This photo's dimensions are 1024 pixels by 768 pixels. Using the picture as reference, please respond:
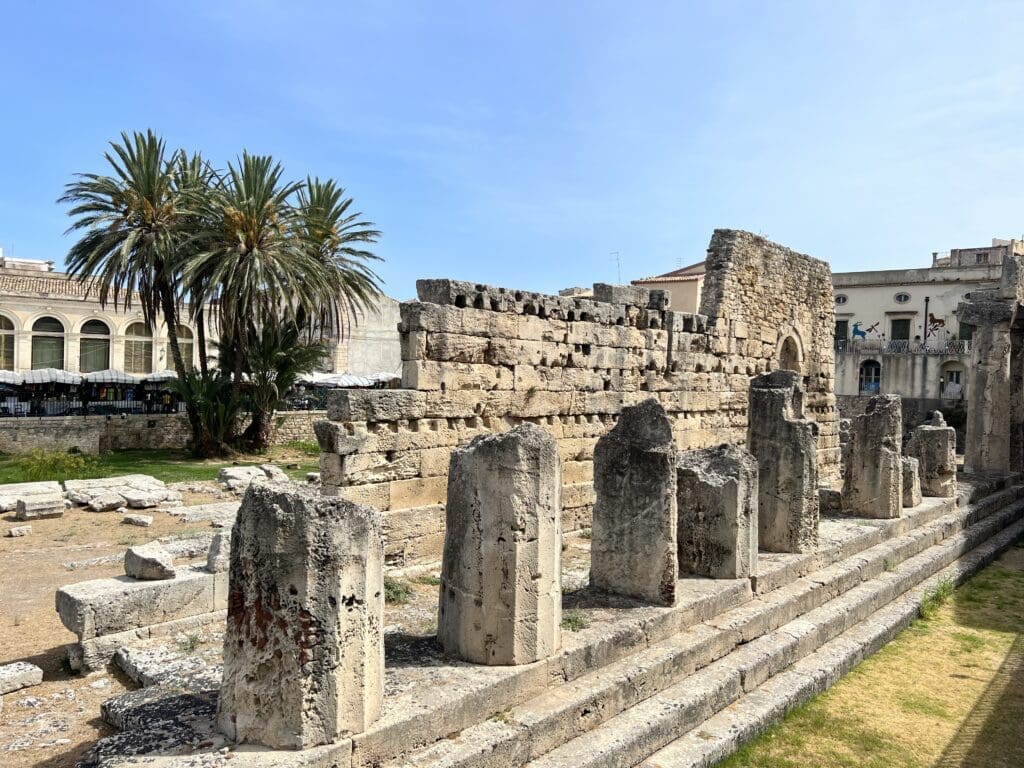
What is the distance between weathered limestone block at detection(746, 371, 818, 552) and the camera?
8023mm

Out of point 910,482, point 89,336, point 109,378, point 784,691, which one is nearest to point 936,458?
point 910,482

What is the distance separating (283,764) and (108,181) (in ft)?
74.2

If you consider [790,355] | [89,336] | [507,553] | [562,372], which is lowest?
[507,553]

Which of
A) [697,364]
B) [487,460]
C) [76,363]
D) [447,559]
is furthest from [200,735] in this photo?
[76,363]

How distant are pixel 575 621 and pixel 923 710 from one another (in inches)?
118

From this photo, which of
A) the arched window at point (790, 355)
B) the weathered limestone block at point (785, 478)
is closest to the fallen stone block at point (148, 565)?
the weathered limestone block at point (785, 478)

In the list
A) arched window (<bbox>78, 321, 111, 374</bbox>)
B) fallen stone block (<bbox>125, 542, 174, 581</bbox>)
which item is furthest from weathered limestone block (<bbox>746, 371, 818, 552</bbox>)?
arched window (<bbox>78, 321, 111, 374</bbox>)

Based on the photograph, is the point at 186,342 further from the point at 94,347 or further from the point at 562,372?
the point at 562,372

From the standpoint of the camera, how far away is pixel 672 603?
599 centimetres

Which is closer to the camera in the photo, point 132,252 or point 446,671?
point 446,671

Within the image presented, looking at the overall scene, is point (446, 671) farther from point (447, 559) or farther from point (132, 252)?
point (132, 252)

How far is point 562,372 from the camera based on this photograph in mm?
10297

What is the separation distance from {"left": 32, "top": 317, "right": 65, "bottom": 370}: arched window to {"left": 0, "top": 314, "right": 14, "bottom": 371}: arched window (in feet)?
2.71

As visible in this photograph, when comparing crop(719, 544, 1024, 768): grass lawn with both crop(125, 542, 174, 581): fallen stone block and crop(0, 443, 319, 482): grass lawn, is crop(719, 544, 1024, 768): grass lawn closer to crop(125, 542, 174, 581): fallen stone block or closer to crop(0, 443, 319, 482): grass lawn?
crop(125, 542, 174, 581): fallen stone block
